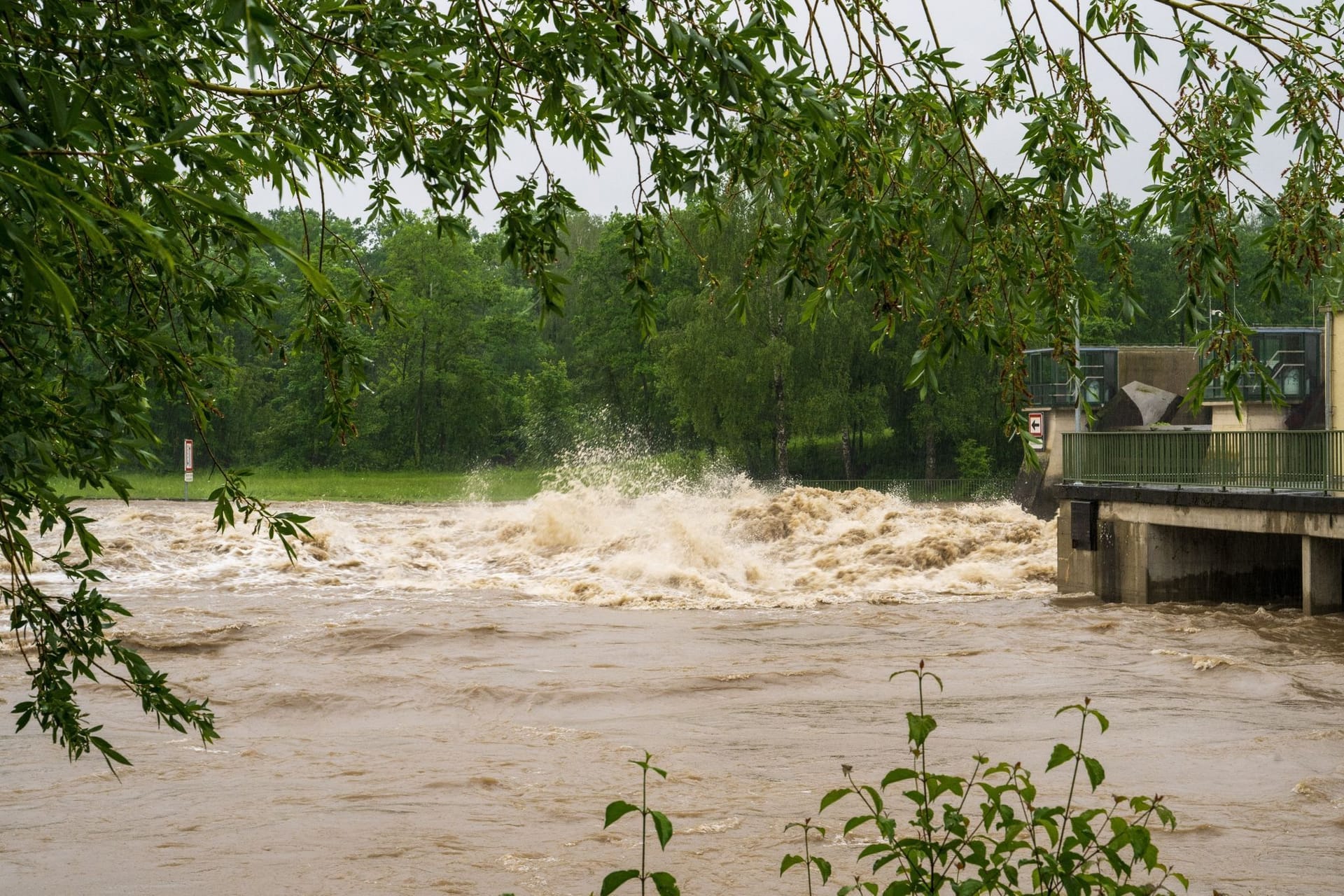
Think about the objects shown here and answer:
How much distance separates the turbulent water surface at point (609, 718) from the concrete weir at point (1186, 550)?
100 centimetres

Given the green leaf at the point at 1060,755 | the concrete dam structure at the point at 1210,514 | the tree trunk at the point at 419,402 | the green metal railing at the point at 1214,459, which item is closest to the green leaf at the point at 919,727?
the green leaf at the point at 1060,755

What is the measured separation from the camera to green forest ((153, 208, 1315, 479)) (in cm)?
5372

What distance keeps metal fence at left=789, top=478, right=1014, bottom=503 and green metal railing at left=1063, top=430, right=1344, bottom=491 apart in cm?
2581

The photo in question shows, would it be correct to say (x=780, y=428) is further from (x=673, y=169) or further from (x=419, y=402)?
(x=673, y=169)

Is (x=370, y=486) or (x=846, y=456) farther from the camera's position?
(x=370, y=486)

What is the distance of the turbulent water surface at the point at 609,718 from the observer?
8984 mm

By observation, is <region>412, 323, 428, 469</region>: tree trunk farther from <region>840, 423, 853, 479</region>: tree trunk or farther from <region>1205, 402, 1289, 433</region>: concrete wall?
<region>1205, 402, 1289, 433</region>: concrete wall

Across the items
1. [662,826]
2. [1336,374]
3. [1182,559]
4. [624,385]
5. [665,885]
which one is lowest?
[1182,559]

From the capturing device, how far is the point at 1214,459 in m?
22.4

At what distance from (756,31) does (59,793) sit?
9.34 meters

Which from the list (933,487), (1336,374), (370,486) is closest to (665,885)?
(1336,374)

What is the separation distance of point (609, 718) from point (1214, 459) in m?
12.8

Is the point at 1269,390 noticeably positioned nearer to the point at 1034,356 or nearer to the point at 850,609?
the point at 850,609

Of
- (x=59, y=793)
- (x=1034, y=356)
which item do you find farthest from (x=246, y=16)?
(x=1034, y=356)
